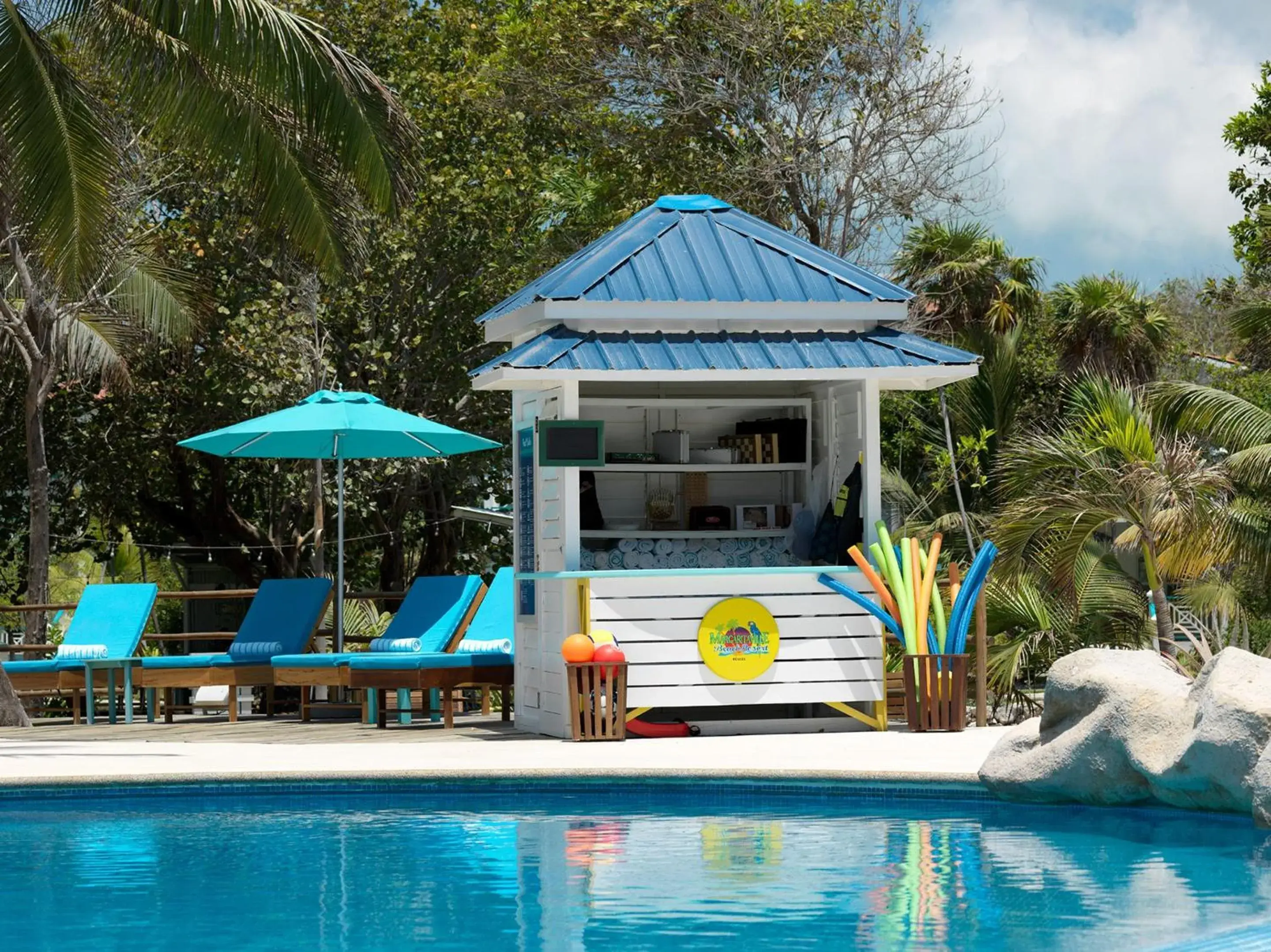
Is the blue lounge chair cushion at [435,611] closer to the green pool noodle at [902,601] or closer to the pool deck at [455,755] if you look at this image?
the pool deck at [455,755]

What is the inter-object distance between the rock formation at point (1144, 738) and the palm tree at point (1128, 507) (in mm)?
3869

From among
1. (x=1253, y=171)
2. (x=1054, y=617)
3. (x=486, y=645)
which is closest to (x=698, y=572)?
(x=486, y=645)

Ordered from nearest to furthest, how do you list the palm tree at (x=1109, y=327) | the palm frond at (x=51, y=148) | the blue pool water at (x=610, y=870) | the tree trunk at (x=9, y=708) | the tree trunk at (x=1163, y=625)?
the blue pool water at (x=610, y=870) → the palm frond at (x=51, y=148) → the tree trunk at (x=1163, y=625) → the tree trunk at (x=9, y=708) → the palm tree at (x=1109, y=327)

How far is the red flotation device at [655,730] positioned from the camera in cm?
1134

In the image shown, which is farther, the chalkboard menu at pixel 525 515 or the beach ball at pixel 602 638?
the chalkboard menu at pixel 525 515

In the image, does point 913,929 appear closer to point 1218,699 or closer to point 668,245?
point 1218,699

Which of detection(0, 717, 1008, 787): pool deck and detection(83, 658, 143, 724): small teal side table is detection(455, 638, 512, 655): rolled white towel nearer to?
detection(0, 717, 1008, 787): pool deck

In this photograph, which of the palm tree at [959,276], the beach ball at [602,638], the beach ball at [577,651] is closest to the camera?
the beach ball at [577,651]

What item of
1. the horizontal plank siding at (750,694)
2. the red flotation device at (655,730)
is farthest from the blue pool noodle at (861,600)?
the red flotation device at (655,730)

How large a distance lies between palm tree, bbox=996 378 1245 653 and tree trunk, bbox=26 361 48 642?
29.6 ft

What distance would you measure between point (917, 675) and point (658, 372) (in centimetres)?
254

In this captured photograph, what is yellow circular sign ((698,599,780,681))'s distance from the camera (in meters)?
11.2

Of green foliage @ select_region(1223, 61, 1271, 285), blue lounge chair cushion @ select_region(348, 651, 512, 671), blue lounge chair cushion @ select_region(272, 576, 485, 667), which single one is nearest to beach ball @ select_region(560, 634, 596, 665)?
blue lounge chair cushion @ select_region(348, 651, 512, 671)

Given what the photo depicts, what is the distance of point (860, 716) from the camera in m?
11.5
